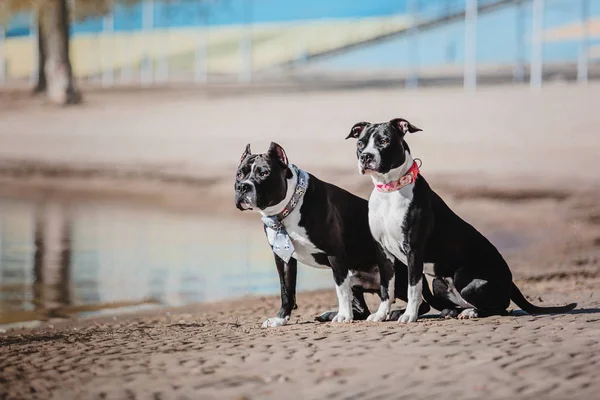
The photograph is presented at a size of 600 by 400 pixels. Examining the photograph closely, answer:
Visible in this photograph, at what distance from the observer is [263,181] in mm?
6320

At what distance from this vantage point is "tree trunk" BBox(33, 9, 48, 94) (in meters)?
37.3

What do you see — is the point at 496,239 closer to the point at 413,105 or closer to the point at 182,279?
the point at 182,279

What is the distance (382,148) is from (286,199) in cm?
63

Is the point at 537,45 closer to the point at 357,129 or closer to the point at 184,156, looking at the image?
the point at 184,156

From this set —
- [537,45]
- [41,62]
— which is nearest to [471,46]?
[537,45]

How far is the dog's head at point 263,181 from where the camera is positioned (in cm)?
630

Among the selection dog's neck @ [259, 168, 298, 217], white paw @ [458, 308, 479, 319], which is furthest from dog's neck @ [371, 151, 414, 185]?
white paw @ [458, 308, 479, 319]

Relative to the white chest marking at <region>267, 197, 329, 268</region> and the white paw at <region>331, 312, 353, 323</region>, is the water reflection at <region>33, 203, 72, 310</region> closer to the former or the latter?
the white paw at <region>331, 312, 353, 323</region>

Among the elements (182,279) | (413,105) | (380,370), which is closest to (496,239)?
(182,279)

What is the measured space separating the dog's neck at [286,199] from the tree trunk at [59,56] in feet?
91.2

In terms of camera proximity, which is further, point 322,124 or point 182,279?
point 322,124

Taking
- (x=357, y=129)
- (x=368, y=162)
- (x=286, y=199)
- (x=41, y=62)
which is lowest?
(x=286, y=199)

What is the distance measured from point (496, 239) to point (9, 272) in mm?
6720

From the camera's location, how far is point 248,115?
2850 centimetres
